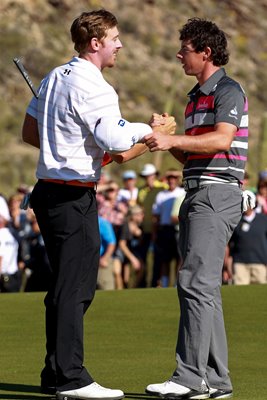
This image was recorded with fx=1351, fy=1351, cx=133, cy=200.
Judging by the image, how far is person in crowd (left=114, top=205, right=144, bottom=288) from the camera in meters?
20.9

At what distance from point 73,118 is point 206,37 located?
94 cm

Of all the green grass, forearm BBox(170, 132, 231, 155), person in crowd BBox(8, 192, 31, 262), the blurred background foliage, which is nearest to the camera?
forearm BBox(170, 132, 231, 155)

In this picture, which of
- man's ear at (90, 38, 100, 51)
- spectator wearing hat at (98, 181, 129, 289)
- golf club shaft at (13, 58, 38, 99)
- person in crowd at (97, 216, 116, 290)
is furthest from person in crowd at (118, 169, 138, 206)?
man's ear at (90, 38, 100, 51)

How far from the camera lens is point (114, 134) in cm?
738

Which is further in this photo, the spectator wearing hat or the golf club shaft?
the spectator wearing hat

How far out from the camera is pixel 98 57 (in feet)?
25.5

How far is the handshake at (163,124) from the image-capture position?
7.72 m

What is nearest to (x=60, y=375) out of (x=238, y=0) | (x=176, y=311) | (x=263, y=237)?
(x=176, y=311)

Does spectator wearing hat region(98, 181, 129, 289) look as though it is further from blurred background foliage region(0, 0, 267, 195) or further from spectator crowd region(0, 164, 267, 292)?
blurred background foliage region(0, 0, 267, 195)

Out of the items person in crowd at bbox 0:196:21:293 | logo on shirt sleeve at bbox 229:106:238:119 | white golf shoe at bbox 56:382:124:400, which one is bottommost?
white golf shoe at bbox 56:382:124:400

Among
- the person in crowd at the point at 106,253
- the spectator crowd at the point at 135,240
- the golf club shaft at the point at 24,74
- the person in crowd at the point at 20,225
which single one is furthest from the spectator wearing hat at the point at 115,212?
the golf club shaft at the point at 24,74

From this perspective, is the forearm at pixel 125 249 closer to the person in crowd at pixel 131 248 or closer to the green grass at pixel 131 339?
the person in crowd at pixel 131 248

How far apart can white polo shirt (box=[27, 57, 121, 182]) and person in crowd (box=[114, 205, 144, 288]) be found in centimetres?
1288

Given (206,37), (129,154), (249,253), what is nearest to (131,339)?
(129,154)
